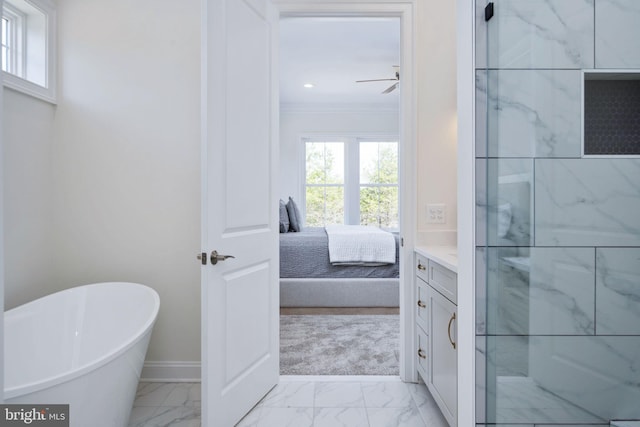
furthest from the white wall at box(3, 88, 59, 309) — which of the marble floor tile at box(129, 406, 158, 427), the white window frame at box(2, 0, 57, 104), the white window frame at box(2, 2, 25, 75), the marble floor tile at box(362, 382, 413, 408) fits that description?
the marble floor tile at box(362, 382, 413, 408)

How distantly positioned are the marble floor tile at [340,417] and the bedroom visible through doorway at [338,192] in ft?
1.41

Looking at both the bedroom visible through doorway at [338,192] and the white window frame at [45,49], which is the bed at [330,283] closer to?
the bedroom visible through doorway at [338,192]

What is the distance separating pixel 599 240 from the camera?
0.93 meters

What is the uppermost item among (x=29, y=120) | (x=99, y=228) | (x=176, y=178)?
(x=29, y=120)

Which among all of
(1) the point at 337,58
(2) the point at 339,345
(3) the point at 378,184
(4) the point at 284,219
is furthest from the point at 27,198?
(3) the point at 378,184

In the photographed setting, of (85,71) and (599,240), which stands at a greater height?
(85,71)

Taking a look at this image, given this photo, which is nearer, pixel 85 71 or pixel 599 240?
pixel 599 240

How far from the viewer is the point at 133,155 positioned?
2.20m

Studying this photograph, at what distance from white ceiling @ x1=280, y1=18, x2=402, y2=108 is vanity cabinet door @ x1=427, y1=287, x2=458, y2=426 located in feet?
6.68

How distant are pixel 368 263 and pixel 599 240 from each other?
2609 mm

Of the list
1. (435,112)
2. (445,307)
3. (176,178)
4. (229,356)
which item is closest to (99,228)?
(176,178)

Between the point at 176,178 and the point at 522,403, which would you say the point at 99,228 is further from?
the point at 522,403

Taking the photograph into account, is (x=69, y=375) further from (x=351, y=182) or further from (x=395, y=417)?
(x=351, y=182)

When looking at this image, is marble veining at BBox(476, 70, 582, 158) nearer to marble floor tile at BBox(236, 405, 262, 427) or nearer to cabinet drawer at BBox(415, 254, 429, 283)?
cabinet drawer at BBox(415, 254, 429, 283)
